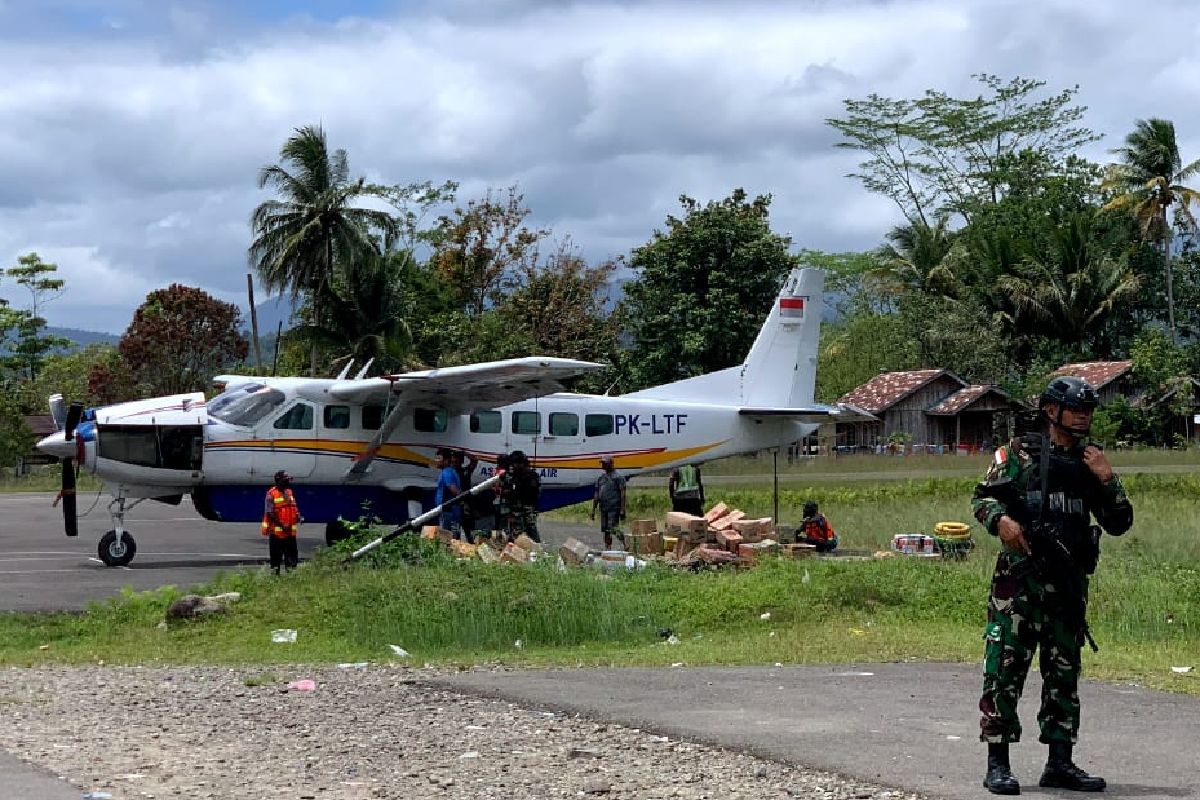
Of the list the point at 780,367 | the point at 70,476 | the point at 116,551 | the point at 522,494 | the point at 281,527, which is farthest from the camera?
the point at 780,367

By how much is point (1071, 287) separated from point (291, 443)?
51392 millimetres

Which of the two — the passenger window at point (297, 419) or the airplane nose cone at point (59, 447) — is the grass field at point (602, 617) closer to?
the airplane nose cone at point (59, 447)

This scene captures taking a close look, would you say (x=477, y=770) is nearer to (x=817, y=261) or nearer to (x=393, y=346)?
(x=393, y=346)

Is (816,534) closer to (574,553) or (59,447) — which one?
(574,553)

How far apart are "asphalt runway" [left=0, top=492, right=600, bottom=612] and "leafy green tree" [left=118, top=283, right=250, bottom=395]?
30020 millimetres

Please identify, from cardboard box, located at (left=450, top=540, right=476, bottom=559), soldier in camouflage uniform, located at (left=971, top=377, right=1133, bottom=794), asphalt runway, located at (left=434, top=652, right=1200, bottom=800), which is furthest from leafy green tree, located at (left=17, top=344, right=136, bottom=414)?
soldier in camouflage uniform, located at (left=971, top=377, right=1133, bottom=794)

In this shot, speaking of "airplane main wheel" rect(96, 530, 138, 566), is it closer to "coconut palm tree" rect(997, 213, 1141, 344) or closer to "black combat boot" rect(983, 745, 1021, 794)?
"black combat boot" rect(983, 745, 1021, 794)

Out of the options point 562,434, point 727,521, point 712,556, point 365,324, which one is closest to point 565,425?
point 562,434

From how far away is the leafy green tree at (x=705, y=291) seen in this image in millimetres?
55250

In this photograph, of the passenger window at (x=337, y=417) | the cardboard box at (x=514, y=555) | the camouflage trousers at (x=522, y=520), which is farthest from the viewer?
the passenger window at (x=337, y=417)

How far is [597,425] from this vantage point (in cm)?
2653

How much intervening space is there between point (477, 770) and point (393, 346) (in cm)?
4444

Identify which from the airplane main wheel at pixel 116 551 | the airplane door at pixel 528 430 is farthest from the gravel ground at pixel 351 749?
the airplane door at pixel 528 430

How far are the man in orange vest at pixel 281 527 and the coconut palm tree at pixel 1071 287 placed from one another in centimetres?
5384
